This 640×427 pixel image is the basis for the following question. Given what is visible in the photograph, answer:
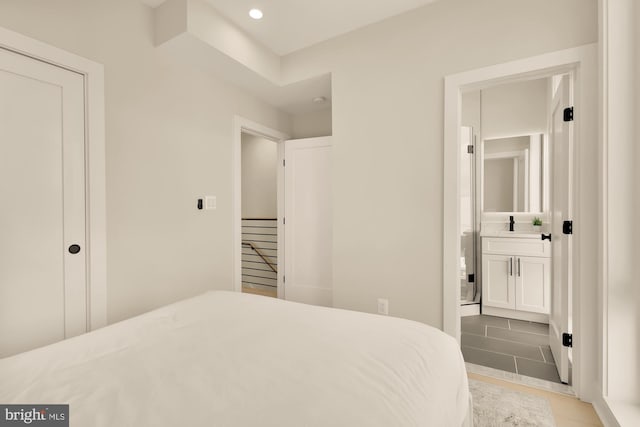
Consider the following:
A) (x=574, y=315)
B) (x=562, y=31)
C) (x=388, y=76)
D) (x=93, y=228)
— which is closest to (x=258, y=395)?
(x=93, y=228)

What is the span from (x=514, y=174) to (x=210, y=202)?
3544 mm

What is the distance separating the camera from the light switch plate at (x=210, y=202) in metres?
2.71

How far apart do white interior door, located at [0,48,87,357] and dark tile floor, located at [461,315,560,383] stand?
2.88 meters

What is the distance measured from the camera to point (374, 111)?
99.5 inches

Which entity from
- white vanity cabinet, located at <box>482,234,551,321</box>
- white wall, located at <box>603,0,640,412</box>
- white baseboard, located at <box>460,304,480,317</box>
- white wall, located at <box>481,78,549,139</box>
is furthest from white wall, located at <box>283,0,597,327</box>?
white wall, located at <box>481,78,549,139</box>

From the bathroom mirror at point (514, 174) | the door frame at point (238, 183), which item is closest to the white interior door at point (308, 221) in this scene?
the door frame at point (238, 183)

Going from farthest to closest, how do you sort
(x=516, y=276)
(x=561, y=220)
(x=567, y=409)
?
(x=516, y=276), (x=561, y=220), (x=567, y=409)

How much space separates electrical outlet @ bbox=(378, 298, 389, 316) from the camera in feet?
8.09

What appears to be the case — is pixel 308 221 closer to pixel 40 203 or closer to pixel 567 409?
pixel 40 203

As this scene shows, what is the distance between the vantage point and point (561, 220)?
2.16 m

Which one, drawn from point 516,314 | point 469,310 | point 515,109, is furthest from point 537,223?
point 515,109

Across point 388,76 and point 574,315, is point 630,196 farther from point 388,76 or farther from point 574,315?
point 388,76

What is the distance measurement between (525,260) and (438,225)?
173 centimetres

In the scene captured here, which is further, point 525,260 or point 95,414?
point 525,260
